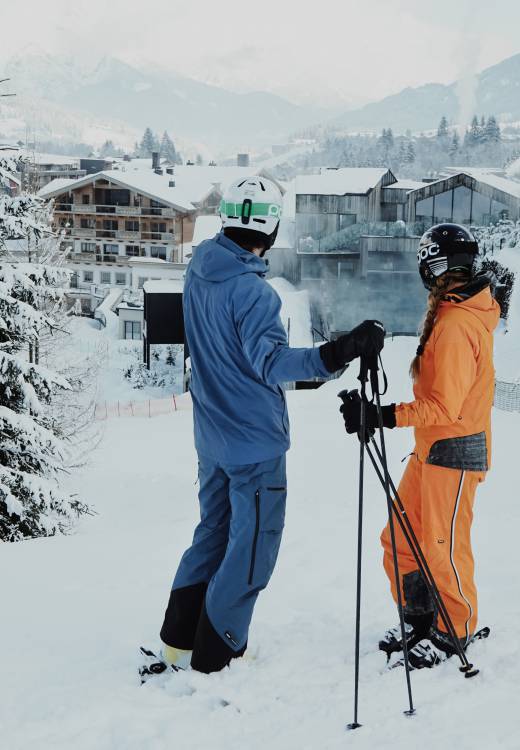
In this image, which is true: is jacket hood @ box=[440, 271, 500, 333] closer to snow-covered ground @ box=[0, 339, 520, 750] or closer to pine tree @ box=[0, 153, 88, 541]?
snow-covered ground @ box=[0, 339, 520, 750]

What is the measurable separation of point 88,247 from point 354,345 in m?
39.1

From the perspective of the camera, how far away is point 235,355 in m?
2.71

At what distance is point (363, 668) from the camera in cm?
290

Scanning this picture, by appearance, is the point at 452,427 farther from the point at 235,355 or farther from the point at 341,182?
the point at 341,182

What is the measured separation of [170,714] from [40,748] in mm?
418

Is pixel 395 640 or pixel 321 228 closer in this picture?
pixel 395 640

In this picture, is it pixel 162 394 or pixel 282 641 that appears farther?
pixel 162 394

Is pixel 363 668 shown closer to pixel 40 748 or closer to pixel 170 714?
pixel 170 714

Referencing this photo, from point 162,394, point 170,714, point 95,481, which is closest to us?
point 170,714

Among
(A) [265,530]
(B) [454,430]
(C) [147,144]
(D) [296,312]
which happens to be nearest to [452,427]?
(B) [454,430]

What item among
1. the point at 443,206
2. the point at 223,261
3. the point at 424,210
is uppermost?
the point at 443,206

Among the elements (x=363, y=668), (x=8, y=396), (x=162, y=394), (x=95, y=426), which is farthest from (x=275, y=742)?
(x=162, y=394)

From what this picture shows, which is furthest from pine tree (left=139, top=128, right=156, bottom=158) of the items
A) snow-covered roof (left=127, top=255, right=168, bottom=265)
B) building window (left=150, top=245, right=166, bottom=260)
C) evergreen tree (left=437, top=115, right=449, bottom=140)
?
snow-covered roof (left=127, top=255, right=168, bottom=265)

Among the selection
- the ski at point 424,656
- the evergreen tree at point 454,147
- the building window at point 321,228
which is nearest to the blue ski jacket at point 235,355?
the ski at point 424,656
